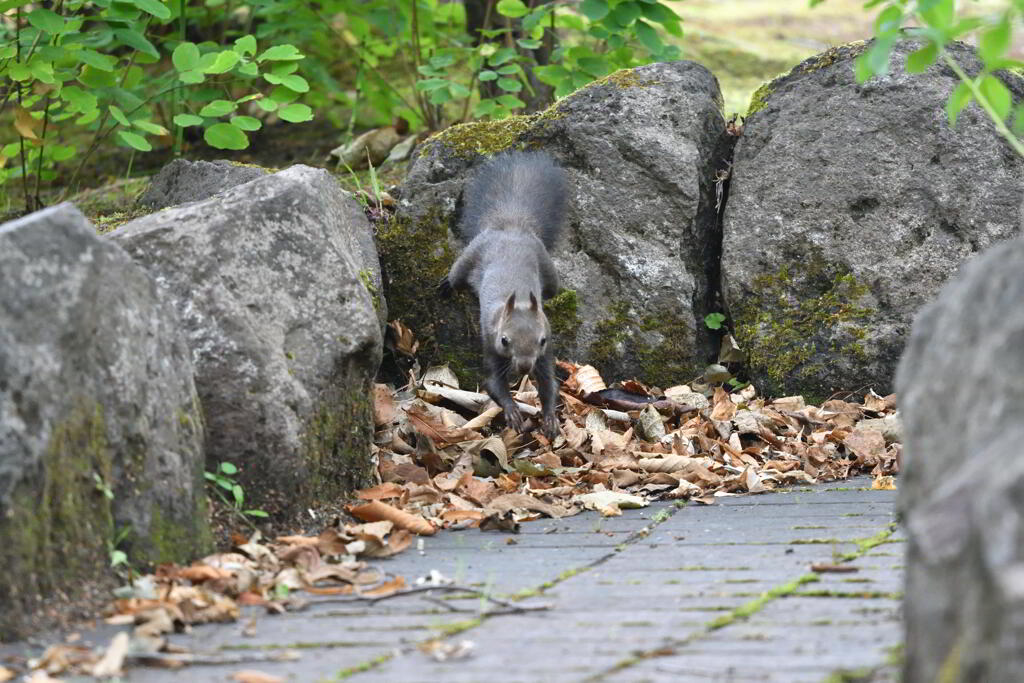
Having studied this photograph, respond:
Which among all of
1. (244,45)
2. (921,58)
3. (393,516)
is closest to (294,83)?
(244,45)

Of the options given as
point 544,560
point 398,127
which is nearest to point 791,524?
point 544,560

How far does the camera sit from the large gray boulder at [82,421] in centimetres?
304

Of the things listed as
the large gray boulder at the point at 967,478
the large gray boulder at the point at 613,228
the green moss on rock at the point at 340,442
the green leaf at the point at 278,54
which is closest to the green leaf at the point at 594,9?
the large gray boulder at the point at 613,228

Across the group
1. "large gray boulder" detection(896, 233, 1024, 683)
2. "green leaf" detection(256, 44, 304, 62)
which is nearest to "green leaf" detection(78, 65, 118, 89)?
"green leaf" detection(256, 44, 304, 62)

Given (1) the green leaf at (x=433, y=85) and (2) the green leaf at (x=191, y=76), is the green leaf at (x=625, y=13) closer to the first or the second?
(1) the green leaf at (x=433, y=85)

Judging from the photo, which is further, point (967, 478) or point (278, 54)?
point (278, 54)

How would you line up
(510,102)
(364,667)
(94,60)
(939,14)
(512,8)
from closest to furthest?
1. (364,667)
2. (939,14)
3. (94,60)
4. (512,8)
5. (510,102)

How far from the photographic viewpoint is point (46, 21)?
6000mm

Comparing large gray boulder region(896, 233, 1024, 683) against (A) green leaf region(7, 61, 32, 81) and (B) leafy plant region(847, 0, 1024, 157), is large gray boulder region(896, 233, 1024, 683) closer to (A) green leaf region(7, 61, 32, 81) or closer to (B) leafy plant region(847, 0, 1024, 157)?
(B) leafy plant region(847, 0, 1024, 157)

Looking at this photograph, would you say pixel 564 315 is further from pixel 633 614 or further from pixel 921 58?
pixel 633 614

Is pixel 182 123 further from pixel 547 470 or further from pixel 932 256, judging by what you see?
pixel 932 256

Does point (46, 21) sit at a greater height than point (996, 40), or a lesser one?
greater

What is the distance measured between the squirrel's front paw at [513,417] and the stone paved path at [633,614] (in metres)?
1.76

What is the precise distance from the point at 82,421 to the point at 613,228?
13.2 feet
